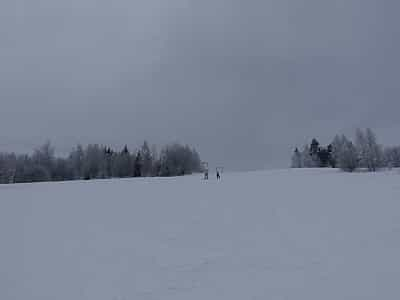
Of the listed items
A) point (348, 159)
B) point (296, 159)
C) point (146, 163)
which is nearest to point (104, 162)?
point (146, 163)

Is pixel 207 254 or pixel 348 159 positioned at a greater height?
pixel 348 159

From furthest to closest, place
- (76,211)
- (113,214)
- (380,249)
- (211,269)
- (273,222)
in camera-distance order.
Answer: (76,211) → (113,214) → (273,222) → (380,249) → (211,269)

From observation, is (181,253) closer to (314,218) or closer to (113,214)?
(314,218)

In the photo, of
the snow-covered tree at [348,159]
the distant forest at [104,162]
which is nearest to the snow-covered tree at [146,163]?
the distant forest at [104,162]

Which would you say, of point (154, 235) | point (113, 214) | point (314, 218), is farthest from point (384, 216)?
point (113, 214)

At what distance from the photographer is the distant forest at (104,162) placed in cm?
6983

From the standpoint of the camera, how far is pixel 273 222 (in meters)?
9.67

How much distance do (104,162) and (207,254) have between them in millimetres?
70205

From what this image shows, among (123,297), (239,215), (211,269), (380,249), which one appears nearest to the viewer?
(123,297)

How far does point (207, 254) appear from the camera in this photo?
6742 millimetres

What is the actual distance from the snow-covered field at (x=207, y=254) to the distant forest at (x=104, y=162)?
6203cm

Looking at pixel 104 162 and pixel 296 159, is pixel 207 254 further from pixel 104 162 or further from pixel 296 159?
pixel 296 159

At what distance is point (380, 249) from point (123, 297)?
17.5ft

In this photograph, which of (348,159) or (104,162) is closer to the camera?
(348,159)
